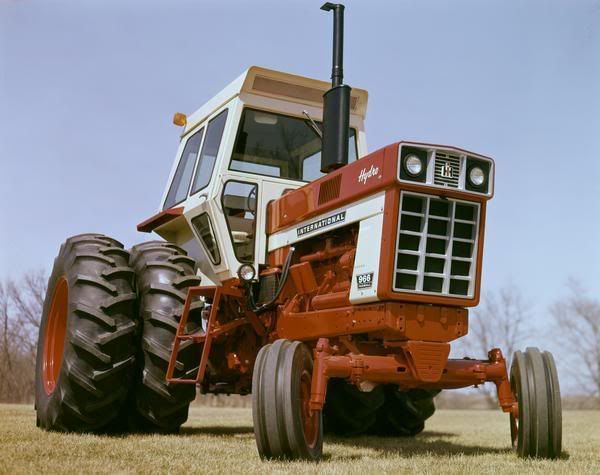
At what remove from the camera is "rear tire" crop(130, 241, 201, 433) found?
6.32 meters

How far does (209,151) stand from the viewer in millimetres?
7297

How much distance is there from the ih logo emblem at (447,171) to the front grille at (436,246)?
173 millimetres

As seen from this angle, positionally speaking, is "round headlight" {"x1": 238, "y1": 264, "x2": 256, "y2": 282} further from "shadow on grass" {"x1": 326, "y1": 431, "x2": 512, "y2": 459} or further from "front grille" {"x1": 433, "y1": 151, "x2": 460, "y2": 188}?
"front grille" {"x1": 433, "y1": 151, "x2": 460, "y2": 188}

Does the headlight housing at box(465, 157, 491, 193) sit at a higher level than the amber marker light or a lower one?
lower

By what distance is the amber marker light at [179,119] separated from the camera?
8281mm

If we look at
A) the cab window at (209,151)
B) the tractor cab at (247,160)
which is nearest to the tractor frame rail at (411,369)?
the tractor cab at (247,160)

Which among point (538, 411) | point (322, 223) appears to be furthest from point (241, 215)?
point (538, 411)

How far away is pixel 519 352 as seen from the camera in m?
5.39

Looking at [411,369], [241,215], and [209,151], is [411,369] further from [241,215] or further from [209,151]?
[209,151]

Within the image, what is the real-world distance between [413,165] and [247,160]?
7.26 feet

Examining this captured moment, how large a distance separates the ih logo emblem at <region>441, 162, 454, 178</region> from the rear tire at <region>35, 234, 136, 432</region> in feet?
9.46

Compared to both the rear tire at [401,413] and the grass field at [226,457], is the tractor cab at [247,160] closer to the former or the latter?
the grass field at [226,457]

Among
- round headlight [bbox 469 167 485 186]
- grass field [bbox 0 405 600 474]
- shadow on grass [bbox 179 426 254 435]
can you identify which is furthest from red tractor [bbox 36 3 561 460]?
shadow on grass [bbox 179 426 254 435]

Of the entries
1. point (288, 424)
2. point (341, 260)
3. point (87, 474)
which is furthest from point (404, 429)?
point (87, 474)
